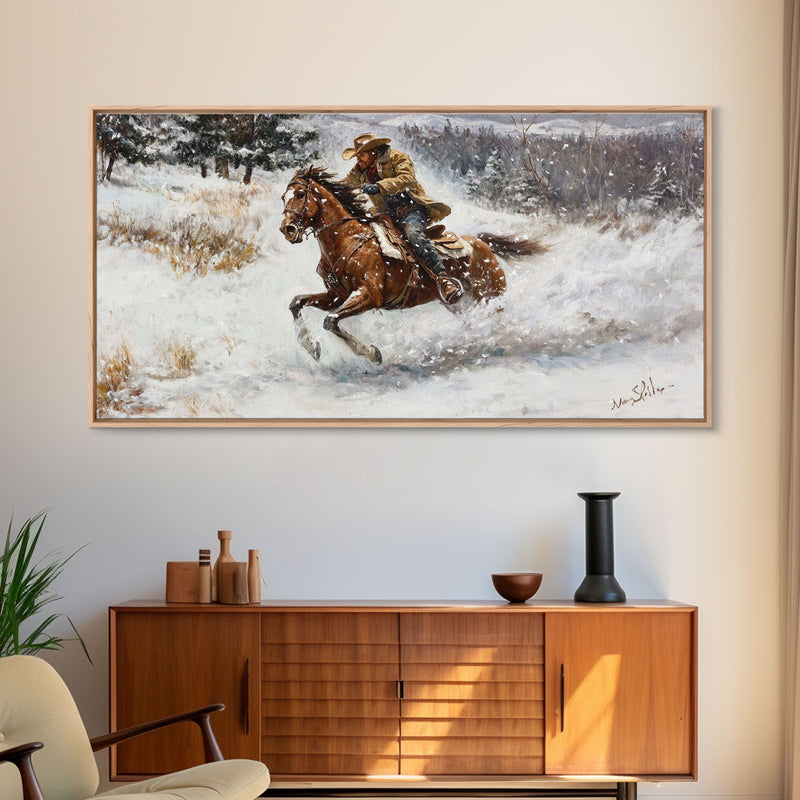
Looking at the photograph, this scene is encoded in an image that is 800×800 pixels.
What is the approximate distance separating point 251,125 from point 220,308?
74 centimetres

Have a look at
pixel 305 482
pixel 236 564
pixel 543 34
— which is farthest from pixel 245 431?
pixel 543 34

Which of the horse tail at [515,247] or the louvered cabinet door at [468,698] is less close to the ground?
the horse tail at [515,247]

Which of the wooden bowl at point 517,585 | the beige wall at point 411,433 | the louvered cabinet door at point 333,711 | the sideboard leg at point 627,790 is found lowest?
the sideboard leg at point 627,790

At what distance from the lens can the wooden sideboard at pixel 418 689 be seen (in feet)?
10.7

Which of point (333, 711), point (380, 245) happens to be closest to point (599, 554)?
point (333, 711)

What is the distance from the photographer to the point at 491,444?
3744mm

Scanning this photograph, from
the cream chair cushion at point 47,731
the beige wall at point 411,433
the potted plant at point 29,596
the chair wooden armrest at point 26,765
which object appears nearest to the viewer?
the chair wooden armrest at point 26,765

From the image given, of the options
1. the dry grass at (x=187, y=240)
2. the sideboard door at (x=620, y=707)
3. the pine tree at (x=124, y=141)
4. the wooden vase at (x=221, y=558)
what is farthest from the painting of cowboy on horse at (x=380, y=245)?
the sideboard door at (x=620, y=707)

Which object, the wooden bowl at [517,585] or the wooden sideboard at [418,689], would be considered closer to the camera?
the wooden sideboard at [418,689]

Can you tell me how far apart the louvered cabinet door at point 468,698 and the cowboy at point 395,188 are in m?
1.31

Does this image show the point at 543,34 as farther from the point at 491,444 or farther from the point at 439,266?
the point at 491,444

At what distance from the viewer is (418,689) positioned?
3289 mm

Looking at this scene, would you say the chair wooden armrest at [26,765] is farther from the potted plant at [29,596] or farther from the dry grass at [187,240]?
the dry grass at [187,240]

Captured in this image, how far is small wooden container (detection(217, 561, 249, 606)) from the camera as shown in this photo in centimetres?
338
